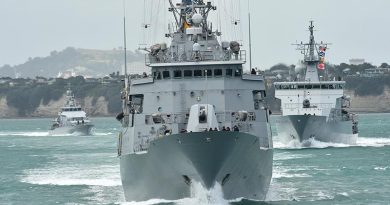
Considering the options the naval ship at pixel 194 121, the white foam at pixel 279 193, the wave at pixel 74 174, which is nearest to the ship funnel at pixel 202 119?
the naval ship at pixel 194 121

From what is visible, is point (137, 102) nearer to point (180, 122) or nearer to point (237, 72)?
point (180, 122)

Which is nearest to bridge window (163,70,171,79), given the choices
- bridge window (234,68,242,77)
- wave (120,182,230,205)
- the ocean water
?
bridge window (234,68,242,77)

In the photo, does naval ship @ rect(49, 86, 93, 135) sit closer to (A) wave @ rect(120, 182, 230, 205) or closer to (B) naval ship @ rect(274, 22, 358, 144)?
(B) naval ship @ rect(274, 22, 358, 144)

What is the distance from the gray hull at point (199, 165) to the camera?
142 feet

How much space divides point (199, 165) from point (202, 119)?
191cm

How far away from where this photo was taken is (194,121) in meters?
43.9

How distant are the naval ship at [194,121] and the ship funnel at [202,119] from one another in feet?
0.13

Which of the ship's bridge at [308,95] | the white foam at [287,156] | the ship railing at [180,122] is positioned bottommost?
the white foam at [287,156]

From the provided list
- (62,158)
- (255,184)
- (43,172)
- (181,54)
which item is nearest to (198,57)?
(181,54)

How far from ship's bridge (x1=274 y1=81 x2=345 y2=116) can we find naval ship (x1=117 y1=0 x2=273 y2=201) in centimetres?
5056

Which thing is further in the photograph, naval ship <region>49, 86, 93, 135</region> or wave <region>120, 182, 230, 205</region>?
naval ship <region>49, 86, 93, 135</region>

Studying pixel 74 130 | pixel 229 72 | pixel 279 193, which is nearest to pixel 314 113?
pixel 279 193

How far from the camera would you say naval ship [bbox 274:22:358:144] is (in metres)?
99.2

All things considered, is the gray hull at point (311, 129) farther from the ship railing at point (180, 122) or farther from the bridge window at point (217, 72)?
the ship railing at point (180, 122)
